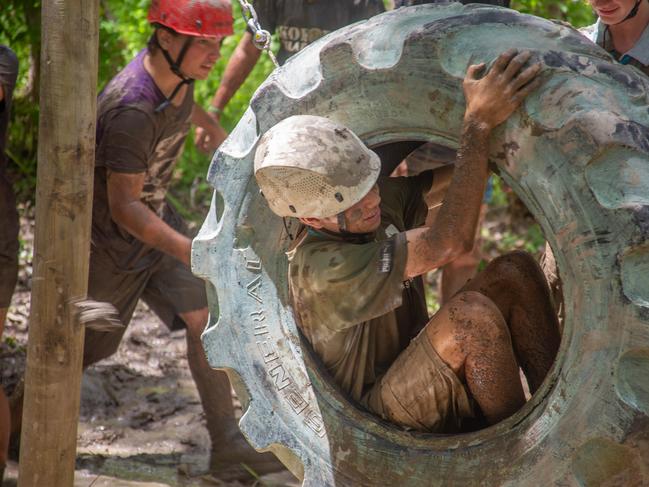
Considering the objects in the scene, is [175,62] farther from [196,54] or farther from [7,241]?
[7,241]

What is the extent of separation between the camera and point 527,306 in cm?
365

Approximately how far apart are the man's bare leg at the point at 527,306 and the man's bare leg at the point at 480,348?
237 millimetres

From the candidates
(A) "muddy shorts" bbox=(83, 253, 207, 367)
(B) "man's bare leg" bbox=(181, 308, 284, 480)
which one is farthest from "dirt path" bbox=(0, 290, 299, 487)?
(A) "muddy shorts" bbox=(83, 253, 207, 367)

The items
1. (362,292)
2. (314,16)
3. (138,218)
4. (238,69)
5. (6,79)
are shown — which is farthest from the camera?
(238,69)

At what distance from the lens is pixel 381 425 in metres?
3.51

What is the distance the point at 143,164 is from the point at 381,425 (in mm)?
1809

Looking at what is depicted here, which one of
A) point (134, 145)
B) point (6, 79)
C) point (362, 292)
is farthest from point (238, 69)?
point (362, 292)

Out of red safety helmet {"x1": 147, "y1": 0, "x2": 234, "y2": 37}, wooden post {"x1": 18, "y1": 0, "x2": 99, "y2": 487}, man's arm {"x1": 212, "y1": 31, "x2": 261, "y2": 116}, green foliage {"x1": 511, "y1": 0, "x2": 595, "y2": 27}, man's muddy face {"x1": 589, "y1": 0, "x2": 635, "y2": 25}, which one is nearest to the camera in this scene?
wooden post {"x1": 18, "y1": 0, "x2": 99, "y2": 487}

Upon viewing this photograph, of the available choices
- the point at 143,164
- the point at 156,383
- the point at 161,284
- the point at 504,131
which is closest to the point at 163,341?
the point at 156,383

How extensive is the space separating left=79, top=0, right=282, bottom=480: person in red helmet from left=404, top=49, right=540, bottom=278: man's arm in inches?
64.5

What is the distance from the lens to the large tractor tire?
9.73 ft

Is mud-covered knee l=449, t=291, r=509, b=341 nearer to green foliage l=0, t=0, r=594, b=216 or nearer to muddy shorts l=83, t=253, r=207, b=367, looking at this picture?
muddy shorts l=83, t=253, r=207, b=367

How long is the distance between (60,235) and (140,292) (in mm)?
1407

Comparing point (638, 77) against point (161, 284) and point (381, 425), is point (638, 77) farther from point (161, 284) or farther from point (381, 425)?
point (161, 284)
